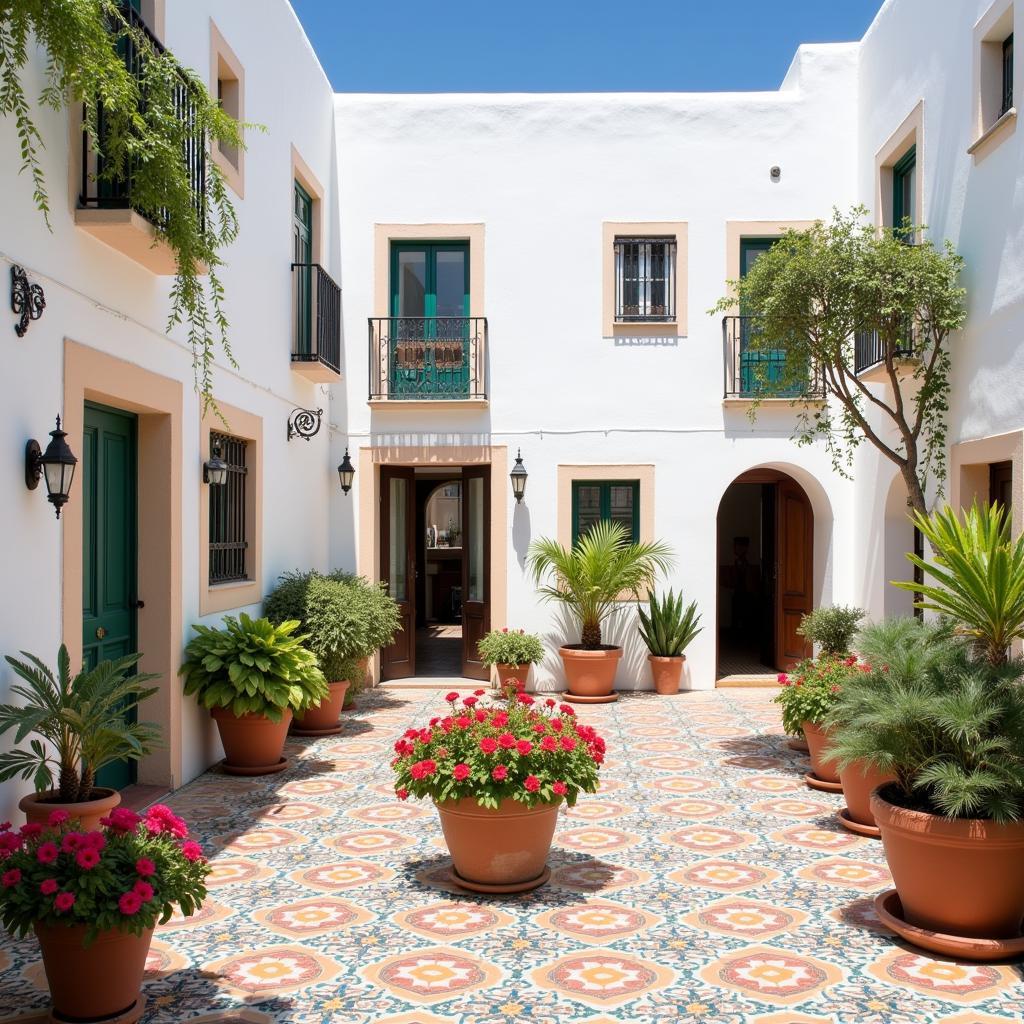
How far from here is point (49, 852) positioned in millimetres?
3393

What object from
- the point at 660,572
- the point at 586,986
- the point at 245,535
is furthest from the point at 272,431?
the point at 586,986

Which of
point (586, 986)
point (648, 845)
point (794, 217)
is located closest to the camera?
point (586, 986)

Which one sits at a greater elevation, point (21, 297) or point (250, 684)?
point (21, 297)

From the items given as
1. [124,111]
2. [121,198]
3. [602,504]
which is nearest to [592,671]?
[602,504]

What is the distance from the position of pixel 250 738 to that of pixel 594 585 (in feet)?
14.8

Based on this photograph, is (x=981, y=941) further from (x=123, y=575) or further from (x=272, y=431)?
(x=272, y=431)

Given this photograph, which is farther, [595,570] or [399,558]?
[399,558]

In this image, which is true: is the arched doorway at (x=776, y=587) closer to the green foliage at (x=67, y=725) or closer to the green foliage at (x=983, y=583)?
the green foliage at (x=983, y=583)

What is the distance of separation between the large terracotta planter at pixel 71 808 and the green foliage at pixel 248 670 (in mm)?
2367

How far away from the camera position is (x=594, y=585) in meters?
10.7

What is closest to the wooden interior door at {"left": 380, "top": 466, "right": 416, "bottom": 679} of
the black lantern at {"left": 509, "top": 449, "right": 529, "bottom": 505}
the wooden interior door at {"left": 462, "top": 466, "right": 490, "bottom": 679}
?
the wooden interior door at {"left": 462, "top": 466, "right": 490, "bottom": 679}

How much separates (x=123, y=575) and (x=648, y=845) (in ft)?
12.4

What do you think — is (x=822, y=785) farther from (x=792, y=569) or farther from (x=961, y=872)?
(x=792, y=569)

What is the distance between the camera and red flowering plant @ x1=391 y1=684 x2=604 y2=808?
4695mm
